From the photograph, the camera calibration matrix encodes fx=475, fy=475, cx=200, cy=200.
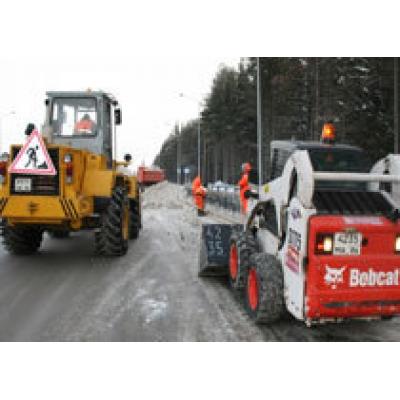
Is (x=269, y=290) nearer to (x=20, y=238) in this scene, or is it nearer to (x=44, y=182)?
(x=44, y=182)

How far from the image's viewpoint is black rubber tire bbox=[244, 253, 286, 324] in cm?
493

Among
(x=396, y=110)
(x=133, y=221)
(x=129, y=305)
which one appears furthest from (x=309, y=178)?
(x=396, y=110)

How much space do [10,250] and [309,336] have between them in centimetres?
698

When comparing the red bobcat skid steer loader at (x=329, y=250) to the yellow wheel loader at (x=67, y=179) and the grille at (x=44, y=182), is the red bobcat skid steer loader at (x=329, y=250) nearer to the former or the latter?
the yellow wheel loader at (x=67, y=179)

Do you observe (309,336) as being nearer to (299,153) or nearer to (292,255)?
(292,255)

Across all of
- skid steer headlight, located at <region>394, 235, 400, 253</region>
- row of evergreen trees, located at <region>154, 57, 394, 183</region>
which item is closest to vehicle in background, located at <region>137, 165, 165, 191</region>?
row of evergreen trees, located at <region>154, 57, 394, 183</region>

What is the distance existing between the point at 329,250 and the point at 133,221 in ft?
27.3

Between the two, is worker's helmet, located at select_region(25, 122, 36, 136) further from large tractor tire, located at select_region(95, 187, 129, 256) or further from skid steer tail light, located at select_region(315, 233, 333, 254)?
skid steer tail light, located at select_region(315, 233, 333, 254)

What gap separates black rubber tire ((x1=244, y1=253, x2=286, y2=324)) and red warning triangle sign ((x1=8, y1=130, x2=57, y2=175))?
176 inches

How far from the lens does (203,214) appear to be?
62.7ft

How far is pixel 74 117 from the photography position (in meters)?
10.2

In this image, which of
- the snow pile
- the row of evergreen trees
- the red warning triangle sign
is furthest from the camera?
the snow pile

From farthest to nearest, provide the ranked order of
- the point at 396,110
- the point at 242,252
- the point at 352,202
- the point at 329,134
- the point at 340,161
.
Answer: the point at 396,110
the point at 242,252
the point at 329,134
the point at 340,161
the point at 352,202

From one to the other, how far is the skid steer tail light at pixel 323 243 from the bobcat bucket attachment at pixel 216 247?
2.66 meters
